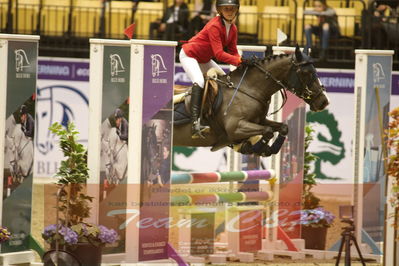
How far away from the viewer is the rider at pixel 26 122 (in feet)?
25.0

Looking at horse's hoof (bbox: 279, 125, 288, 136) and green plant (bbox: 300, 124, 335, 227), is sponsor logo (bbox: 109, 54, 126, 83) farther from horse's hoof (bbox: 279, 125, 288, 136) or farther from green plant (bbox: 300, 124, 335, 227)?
green plant (bbox: 300, 124, 335, 227)

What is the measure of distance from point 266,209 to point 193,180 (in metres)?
1.17

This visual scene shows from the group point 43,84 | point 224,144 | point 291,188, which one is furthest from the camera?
point 43,84

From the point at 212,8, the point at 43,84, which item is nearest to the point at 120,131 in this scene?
the point at 43,84

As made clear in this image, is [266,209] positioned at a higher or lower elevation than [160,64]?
lower

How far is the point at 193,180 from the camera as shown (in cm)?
747

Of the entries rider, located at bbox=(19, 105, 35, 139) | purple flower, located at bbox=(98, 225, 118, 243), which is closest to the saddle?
purple flower, located at bbox=(98, 225, 118, 243)

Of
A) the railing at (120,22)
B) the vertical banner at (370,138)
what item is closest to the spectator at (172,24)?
the railing at (120,22)

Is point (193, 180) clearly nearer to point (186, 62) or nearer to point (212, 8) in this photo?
point (186, 62)

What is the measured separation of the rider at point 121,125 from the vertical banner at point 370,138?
1958 millimetres

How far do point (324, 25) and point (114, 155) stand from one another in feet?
18.8

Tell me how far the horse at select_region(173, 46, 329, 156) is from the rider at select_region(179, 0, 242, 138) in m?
0.10

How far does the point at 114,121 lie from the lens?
298 inches

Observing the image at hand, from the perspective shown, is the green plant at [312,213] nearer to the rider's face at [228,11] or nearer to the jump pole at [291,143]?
the jump pole at [291,143]
